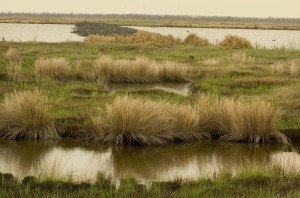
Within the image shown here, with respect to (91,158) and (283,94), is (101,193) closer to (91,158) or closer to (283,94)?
(91,158)

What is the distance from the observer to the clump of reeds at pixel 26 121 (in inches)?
456

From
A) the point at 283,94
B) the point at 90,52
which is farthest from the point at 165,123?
the point at 90,52

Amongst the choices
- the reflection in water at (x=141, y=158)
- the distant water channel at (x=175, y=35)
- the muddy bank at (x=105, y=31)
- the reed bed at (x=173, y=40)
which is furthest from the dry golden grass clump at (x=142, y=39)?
the reflection in water at (x=141, y=158)

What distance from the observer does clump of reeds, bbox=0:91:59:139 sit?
38.0 ft

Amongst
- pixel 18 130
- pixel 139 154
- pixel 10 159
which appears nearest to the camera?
pixel 10 159

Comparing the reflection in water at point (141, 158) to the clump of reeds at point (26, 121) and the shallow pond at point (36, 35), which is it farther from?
the shallow pond at point (36, 35)

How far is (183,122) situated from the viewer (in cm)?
1196

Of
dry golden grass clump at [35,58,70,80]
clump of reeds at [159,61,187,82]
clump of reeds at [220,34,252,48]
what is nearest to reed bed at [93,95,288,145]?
dry golden grass clump at [35,58,70,80]

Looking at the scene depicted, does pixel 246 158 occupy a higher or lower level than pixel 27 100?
lower

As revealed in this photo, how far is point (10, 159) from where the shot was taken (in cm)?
1016

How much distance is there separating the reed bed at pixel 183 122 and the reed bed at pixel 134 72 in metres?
7.85

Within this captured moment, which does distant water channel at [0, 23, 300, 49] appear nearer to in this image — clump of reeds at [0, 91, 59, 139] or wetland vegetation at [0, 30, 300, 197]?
wetland vegetation at [0, 30, 300, 197]

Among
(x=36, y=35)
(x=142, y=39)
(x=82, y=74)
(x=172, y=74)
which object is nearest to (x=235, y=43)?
(x=142, y=39)

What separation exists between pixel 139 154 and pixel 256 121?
2.67m
